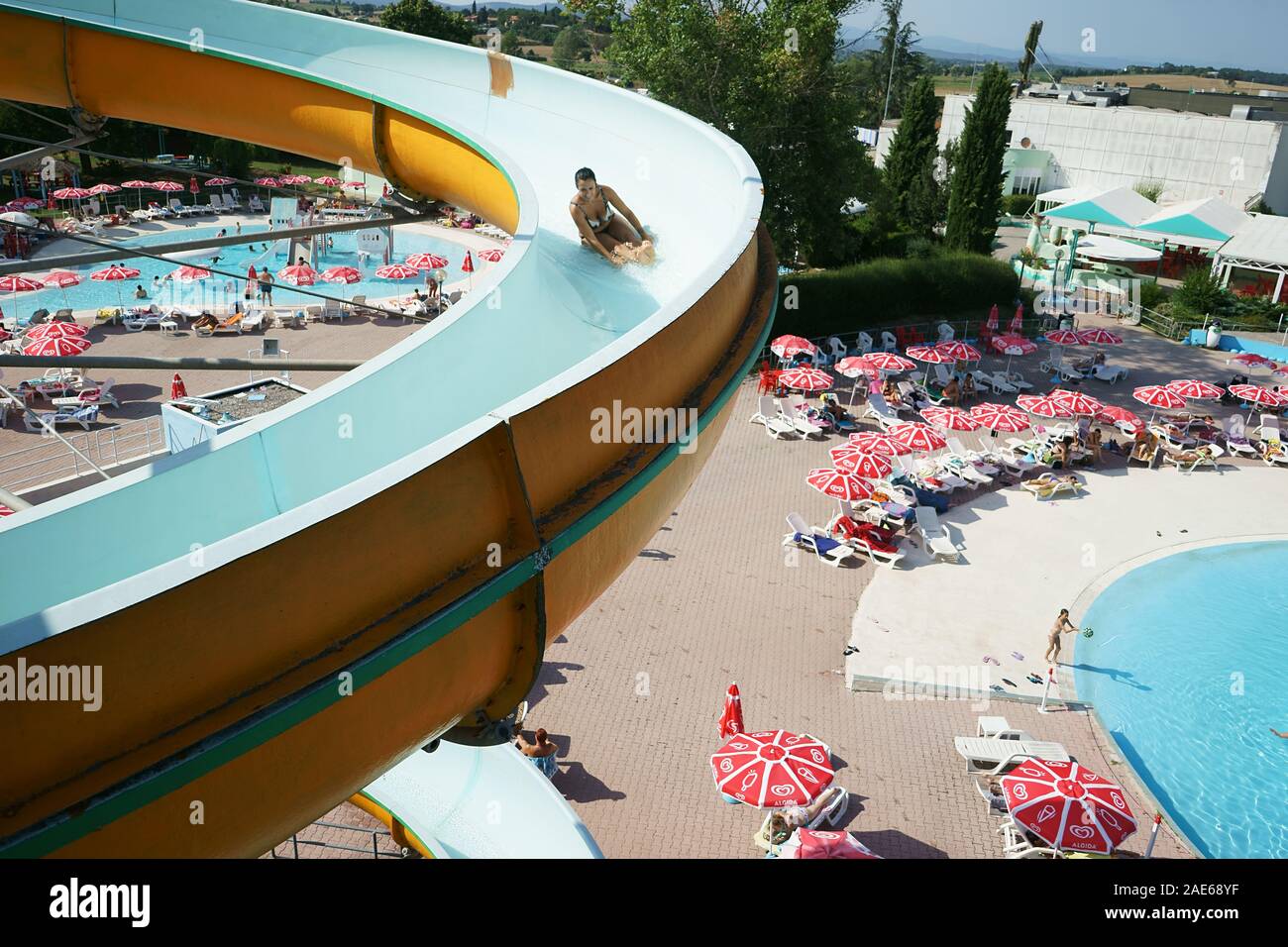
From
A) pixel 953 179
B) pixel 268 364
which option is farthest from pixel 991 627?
pixel 953 179

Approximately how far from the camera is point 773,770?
9.25 meters

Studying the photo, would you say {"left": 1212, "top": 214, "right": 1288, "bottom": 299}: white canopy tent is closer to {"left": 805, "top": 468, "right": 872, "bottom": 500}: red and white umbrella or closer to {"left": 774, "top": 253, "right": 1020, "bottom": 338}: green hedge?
{"left": 774, "top": 253, "right": 1020, "bottom": 338}: green hedge

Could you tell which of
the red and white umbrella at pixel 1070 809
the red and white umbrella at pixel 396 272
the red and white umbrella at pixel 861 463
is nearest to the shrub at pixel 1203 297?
the red and white umbrella at pixel 861 463

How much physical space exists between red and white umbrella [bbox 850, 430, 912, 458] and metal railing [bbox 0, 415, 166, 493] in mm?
12091

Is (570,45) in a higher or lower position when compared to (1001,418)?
higher

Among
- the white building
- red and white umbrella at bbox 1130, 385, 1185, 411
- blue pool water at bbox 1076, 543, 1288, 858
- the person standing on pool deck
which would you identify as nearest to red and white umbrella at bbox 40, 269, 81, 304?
the person standing on pool deck

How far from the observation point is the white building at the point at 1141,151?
37.9 m

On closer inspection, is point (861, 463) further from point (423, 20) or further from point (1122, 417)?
point (423, 20)

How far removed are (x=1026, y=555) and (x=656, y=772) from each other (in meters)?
8.44

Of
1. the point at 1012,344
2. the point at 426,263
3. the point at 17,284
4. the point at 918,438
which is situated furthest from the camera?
the point at 426,263

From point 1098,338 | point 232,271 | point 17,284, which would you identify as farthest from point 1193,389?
point 232,271

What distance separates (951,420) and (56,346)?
56.8 feet

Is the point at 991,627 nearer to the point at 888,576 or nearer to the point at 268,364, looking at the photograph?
the point at 888,576
